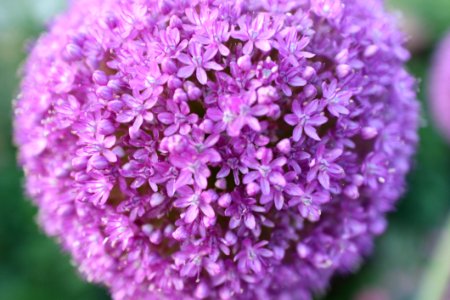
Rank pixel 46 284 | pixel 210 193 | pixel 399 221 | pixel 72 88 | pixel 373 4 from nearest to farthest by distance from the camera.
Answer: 1. pixel 210 193
2. pixel 72 88
3. pixel 373 4
4. pixel 46 284
5. pixel 399 221

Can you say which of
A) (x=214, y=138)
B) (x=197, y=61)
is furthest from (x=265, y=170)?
(x=197, y=61)

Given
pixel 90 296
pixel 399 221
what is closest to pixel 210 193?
pixel 90 296

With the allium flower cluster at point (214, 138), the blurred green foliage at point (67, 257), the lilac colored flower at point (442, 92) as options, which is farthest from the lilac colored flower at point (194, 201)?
the lilac colored flower at point (442, 92)

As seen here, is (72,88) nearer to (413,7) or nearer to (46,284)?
(46,284)

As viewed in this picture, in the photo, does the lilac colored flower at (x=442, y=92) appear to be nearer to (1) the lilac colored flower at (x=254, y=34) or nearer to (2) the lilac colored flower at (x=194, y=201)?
(1) the lilac colored flower at (x=254, y=34)

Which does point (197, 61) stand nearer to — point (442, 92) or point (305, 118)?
point (305, 118)

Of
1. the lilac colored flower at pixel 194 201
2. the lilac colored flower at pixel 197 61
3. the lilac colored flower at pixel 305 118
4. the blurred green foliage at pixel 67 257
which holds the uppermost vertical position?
the lilac colored flower at pixel 197 61
